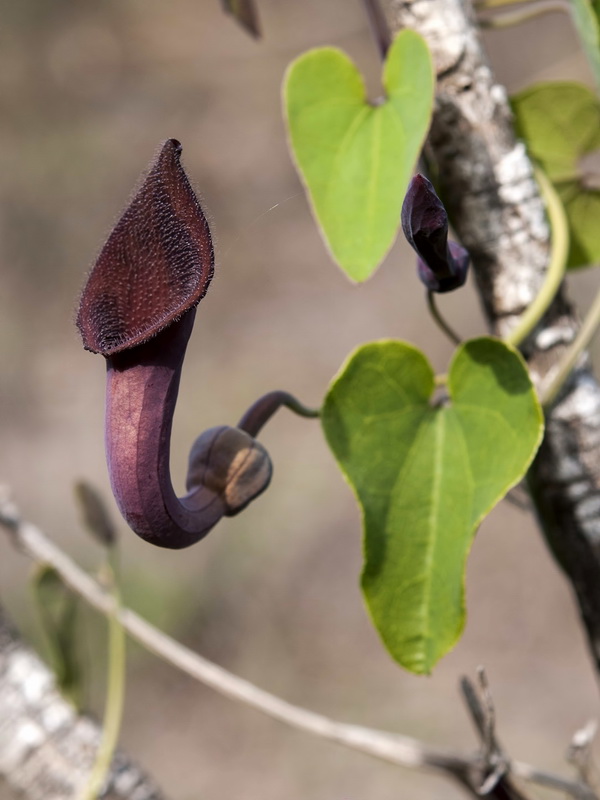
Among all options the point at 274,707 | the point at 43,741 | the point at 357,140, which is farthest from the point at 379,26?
the point at 43,741

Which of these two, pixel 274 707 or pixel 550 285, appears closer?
pixel 550 285

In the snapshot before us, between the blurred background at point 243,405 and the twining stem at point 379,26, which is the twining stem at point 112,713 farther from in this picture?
the blurred background at point 243,405

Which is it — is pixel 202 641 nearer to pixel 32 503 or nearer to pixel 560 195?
pixel 32 503

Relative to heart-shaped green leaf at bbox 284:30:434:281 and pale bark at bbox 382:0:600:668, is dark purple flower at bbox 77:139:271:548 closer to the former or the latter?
heart-shaped green leaf at bbox 284:30:434:281

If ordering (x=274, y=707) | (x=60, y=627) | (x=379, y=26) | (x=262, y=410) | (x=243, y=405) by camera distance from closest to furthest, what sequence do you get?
(x=262, y=410)
(x=379, y=26)
(x=274, y=707)
(x=60, y=627)
(x=243, y=405)

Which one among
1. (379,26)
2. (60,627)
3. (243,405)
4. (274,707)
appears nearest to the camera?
(379,26)

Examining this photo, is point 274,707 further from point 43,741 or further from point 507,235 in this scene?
point 507,235

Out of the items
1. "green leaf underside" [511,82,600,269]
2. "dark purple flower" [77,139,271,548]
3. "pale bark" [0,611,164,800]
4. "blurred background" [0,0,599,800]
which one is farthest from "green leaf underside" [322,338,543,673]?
"blurred background" [0,0,599,800]
